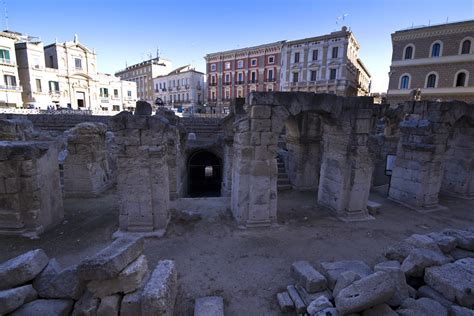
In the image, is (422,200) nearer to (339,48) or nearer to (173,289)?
(173,289)

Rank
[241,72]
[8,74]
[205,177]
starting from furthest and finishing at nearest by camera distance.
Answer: [241,72], [8,74], [205,177]

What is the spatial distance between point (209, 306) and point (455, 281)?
3.41m

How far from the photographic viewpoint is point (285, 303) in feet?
12.4

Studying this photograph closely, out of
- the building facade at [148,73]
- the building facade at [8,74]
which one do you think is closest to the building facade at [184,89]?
the building facade at [148,73]

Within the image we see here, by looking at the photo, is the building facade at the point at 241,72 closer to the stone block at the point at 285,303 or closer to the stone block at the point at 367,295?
the stone block at the point at 285,303

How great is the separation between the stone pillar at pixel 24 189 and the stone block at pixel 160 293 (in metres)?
4.16

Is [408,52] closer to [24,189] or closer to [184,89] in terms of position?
[24,189]

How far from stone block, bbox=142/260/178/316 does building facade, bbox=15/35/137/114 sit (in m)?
29.2

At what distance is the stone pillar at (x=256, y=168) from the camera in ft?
20.0

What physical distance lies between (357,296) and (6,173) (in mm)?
7204

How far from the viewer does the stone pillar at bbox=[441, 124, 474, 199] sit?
29.7 ft

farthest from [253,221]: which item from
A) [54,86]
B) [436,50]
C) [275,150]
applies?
[54,86]

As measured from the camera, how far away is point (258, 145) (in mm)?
6168

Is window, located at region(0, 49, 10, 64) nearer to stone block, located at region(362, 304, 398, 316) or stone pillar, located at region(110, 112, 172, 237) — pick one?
stone pillar, located at region(110, 112, 172, 237)
